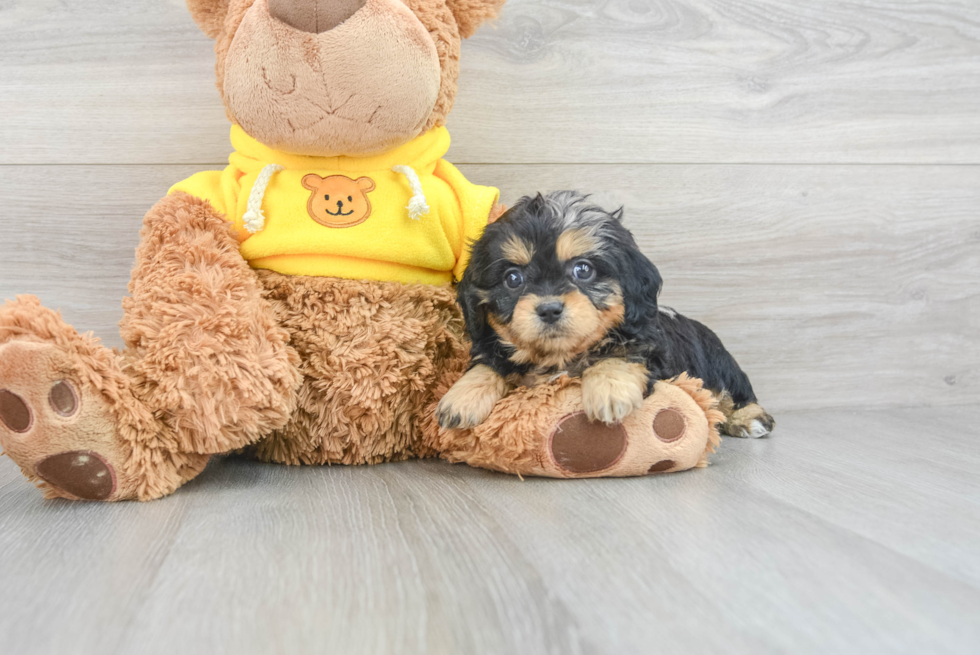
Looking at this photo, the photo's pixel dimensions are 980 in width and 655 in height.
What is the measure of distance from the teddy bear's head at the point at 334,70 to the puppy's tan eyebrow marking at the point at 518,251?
1.08ft

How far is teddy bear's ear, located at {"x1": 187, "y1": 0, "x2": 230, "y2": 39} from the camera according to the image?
1501mm

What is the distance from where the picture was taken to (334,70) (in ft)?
4.22

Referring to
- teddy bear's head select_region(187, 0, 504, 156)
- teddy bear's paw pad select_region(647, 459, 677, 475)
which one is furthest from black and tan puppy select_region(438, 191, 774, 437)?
teddy bear's head select_region(187, 0, 504, 156)

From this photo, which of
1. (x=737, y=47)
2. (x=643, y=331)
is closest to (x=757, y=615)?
(x=643, y=331)

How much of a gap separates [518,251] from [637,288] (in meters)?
0.24

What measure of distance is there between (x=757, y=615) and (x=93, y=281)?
1.74 metres

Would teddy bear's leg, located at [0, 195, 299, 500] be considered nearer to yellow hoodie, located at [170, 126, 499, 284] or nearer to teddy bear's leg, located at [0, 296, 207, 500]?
teddy bear's leg, located at [0, 296, 207, 500]

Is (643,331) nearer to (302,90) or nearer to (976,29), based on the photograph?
(302,90)

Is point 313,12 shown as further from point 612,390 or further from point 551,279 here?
point 612,390

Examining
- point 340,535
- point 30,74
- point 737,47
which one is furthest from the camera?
point 737,47

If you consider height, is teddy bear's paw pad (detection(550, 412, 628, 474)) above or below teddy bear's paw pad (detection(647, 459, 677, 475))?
above

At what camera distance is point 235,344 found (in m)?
1.27

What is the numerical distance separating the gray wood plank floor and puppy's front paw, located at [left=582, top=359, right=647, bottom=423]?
0.46 feet

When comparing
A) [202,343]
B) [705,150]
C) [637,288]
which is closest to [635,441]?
[637,288]
